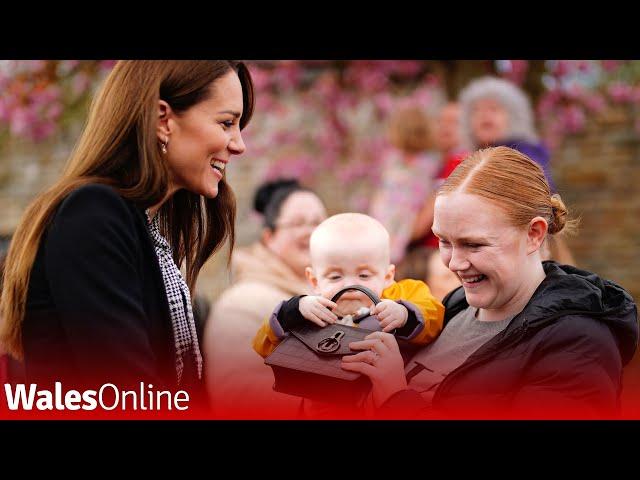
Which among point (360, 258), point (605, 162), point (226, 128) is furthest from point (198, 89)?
point (605, 162)

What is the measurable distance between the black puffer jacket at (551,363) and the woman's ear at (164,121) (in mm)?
846

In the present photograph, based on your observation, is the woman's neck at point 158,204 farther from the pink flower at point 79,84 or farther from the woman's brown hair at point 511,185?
the pink flower at point 79,84

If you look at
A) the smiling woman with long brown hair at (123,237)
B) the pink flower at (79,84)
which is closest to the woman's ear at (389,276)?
the smiling woman with long brown hair at (123,237)

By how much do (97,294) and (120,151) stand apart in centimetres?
36

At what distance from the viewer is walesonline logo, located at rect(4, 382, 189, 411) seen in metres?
2.35

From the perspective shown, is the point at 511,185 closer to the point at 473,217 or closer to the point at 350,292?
the point at 473,217

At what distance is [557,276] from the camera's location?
7.54ft

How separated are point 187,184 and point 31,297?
483mm

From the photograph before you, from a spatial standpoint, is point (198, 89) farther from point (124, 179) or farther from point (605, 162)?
point (605, 162)

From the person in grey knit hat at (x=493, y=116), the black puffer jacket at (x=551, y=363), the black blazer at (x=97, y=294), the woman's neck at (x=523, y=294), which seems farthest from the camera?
the person in grey knit hat at (x=493, y=116)

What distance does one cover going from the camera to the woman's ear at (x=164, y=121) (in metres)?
2.35

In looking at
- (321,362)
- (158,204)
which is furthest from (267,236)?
(321,362)

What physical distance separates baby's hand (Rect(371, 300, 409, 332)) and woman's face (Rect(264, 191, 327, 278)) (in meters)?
1.69

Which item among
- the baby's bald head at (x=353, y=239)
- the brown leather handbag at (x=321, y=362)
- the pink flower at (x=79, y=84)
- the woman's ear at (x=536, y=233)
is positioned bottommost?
the brown leather handbag at (x=321, y=362)
